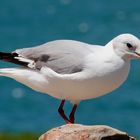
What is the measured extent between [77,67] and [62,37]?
938 centimetres

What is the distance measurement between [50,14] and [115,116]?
4920 mm

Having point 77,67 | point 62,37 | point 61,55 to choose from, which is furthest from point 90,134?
point 62,37

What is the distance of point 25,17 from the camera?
16.1 m

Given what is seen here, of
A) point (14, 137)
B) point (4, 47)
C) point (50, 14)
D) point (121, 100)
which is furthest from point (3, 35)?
point (14, 137)

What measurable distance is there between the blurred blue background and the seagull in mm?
5622

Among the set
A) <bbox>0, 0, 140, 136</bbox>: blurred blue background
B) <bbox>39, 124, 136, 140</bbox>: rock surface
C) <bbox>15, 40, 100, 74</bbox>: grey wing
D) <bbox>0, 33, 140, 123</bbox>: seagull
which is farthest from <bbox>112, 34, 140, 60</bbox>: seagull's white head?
<bbox>0, 0, 140, 136</bbox>: blurred blue background

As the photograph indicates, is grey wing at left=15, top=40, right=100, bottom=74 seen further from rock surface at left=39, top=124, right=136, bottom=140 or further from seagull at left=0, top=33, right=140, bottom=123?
rock surface at left=39, top=124, right=136, bottom=140

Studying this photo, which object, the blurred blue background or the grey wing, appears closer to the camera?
the grey wing

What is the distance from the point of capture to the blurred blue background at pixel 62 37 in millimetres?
12055

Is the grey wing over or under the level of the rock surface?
over

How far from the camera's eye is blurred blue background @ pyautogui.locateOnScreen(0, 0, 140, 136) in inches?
475

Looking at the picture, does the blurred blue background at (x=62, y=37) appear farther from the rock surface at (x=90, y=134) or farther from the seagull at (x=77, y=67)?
the rock surface at (x=90, y=134)

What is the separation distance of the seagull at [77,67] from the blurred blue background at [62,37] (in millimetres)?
5622

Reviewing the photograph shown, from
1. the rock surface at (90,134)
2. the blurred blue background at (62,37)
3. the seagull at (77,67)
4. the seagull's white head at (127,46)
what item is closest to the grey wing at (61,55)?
the seagull at (77,67)
